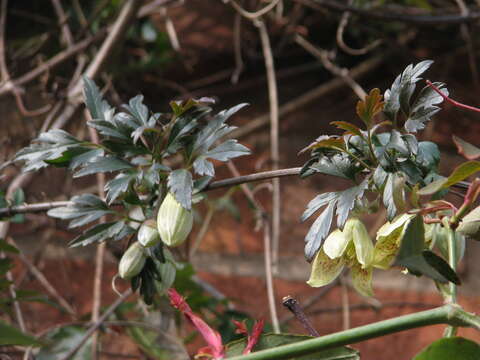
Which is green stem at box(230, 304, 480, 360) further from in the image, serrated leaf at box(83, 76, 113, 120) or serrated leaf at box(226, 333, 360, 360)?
serrated leaf at box(83, 76, 113, 120)

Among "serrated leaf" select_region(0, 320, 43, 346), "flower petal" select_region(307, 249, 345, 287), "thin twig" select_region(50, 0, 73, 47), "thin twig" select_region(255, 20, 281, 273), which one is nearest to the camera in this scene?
"serrated leaf" select_region(0, 320, 43, 346)

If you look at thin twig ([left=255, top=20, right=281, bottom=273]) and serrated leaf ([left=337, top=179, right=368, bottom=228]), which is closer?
serrated leaf ([left=337, top=179, right=368, bottom=228])

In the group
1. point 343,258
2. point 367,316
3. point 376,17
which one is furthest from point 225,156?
point 367,316

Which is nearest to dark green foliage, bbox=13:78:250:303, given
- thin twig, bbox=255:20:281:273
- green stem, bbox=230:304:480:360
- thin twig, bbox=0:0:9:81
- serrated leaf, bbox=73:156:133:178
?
serrated leaf, bbox=73:156:133:178

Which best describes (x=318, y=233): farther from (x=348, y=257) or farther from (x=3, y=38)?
(x=3, y=38)

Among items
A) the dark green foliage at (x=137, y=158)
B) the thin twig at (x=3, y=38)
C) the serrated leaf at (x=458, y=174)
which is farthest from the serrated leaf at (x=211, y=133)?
the thin twig at (x=3, y=38)

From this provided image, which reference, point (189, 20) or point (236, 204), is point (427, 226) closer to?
point (236, 204)
